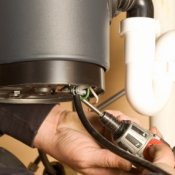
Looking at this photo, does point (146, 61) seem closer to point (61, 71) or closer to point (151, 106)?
point (151, 106)

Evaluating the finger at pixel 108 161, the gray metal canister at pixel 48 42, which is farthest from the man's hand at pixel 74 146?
the gray metal canister at pixel 48 42

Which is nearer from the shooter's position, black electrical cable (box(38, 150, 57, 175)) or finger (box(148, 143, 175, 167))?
finger (box(148, 143, 175, 167))

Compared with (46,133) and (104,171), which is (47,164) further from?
(104,171)

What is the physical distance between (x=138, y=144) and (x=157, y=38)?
0.25m

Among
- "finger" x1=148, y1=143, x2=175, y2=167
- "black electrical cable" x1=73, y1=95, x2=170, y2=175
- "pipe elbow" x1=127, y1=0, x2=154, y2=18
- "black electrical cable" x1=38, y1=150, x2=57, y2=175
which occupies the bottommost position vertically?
"black electrical cable" x1=38, y1=150, x2=57, y2=175

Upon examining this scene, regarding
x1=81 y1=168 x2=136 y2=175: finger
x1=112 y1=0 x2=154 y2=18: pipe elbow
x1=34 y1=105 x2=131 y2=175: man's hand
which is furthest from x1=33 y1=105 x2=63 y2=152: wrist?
x1=112 y1=0 x2=154 y2=18: pipe elbow

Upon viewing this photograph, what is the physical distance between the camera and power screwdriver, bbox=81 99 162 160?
512 millimetres

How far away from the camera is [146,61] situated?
65 cm

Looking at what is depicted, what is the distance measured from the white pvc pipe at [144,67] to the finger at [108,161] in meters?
0.16

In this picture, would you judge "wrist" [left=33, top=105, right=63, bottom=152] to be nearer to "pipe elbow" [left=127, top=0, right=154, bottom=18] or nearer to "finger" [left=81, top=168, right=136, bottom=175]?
"finger" [left=81, top=168, right=136, bottom=175]

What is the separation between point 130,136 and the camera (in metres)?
0.51

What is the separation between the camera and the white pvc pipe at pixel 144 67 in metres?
0.64

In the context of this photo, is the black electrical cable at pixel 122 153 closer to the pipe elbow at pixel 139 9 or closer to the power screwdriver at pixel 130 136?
the power screwdriver at pixel 130 136

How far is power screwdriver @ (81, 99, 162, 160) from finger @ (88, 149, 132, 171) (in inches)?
0.9
